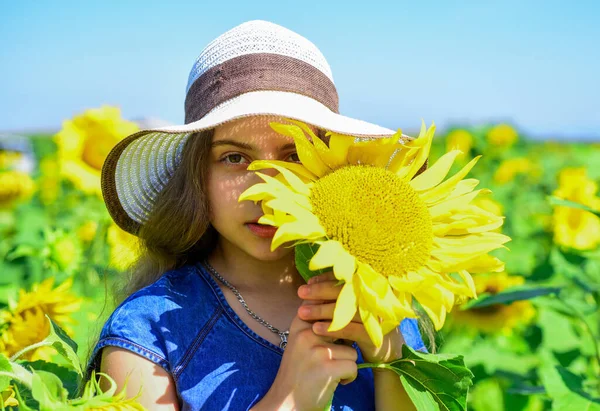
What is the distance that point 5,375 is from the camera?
2.64 ft

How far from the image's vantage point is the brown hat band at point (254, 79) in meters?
1.24

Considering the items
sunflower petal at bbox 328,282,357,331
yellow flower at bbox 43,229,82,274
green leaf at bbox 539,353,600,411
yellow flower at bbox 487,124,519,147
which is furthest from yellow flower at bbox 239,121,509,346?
yellow flower at bbox 487,124,519,147

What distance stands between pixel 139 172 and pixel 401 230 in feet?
2.19

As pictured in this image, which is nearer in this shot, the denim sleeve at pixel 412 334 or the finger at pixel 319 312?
the finger at pixel 319 312

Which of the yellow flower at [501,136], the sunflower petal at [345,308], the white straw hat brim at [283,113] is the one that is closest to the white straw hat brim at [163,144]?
the white straw hat brim at [283,113]

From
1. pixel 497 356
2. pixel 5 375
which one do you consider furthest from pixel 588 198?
pixel 5 375

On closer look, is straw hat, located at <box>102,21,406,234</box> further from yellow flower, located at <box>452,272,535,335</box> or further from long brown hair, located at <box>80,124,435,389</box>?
yellow flower, located at <box>452,272,535,335</box>

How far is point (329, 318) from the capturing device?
100 cm

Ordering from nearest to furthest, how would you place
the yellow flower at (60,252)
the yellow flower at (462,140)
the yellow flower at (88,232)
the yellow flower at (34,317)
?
the yellow flower at (34,317)
the yellow flower at (60,252)
the yellow flower at (88,232)
the yellow flower at (462,140)

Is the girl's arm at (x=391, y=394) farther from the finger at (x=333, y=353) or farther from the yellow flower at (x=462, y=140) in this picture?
the yellow flower at (x=462, y=140)

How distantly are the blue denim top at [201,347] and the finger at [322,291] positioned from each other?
305 mm

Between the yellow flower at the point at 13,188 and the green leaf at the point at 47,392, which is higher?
the green leaf at the point at 47,392

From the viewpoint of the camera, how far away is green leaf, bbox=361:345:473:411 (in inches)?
39.4

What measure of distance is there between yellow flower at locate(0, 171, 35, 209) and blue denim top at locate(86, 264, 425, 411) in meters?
2.30
